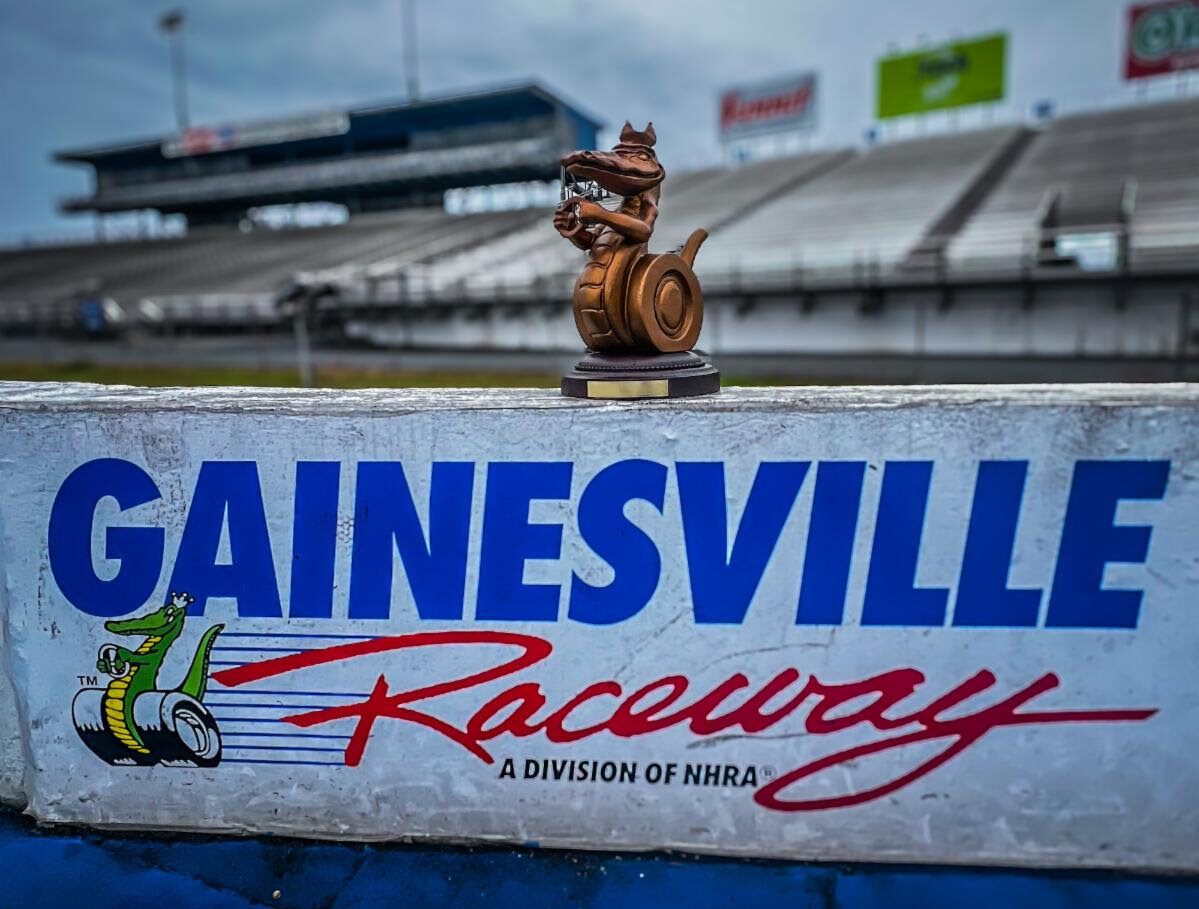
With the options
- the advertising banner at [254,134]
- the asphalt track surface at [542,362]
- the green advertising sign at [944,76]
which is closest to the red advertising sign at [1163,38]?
the green advertising sign at [944,76]

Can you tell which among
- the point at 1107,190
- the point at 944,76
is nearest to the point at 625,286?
the point at 1107,190

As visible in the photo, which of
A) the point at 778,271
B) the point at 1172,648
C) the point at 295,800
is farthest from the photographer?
the point at 778,271

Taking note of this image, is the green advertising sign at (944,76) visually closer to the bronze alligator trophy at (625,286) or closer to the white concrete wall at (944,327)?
the white concrete wall at (944,327)

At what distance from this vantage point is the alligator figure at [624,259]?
105 inches

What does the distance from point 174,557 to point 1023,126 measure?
4036 cm

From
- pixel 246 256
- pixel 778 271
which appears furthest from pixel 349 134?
pixel 778 271

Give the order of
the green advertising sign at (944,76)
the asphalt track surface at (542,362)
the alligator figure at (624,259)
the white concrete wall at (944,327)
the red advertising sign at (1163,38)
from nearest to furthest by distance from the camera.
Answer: the alligator figure at (624,259) < the asphalt track surface at (542,362) < the white concrete wall at (944,327) < the red advertising sign at (1163,38) < the green advertising sign at (944,76)

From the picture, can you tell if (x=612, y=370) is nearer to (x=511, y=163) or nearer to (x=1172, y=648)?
(x=1172, y=648)

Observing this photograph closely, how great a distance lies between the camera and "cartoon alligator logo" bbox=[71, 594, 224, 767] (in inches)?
106

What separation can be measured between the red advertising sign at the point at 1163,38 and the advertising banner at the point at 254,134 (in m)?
39.9

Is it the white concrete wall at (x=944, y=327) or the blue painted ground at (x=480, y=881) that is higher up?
the white concrete wall at (x=944, y=327)

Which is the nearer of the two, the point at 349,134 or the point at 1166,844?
the point at 1166,844

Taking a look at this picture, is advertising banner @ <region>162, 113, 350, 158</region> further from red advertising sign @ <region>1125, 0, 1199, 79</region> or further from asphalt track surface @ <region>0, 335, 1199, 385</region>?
red advertising sign @ <region>1125, 0, 1199, 79</region>

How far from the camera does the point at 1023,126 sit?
1315 inches
